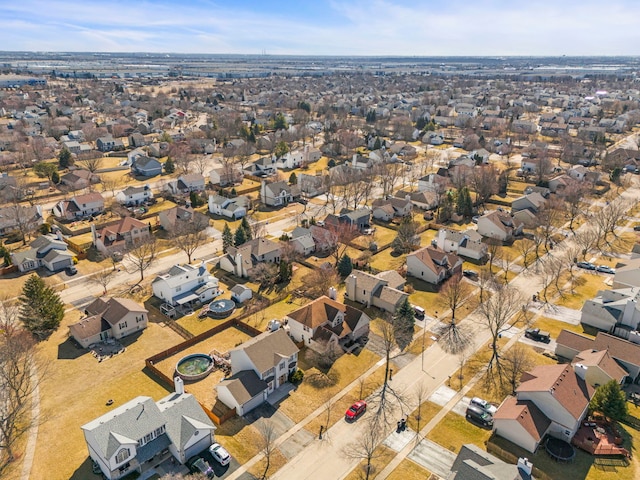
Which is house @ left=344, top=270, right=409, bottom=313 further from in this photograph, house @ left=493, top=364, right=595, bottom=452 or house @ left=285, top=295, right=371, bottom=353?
house @ left=493, top=364, right=595, bottom=452

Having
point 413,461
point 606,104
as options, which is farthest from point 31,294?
point 606,104

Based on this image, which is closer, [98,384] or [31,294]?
[98,384]

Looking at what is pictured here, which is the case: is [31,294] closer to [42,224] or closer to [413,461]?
[42,224]

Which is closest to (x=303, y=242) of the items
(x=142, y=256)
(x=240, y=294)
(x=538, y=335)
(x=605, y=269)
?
(x=240, y=294)

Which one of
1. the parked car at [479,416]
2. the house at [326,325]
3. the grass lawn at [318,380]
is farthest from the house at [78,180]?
the parked car at [479,416]

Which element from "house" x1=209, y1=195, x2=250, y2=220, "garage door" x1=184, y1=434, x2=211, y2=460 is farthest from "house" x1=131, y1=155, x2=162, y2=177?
"garage door" x1=184, y1=434, x2=211, y2=460

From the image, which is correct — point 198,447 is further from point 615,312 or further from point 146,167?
point 146,167

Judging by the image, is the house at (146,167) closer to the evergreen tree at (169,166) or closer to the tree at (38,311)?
the evergreen tree at (169,166)

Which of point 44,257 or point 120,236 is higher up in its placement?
point 120,236
